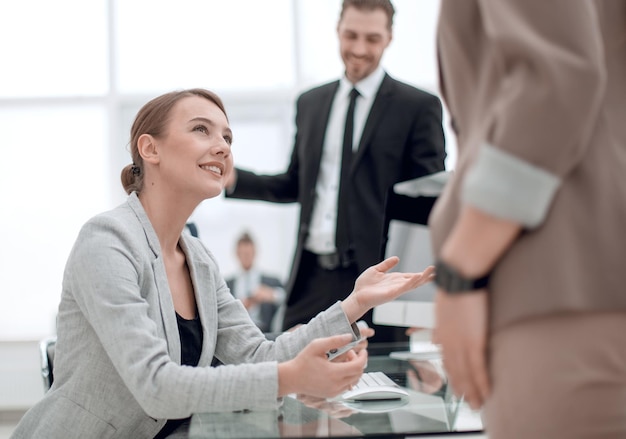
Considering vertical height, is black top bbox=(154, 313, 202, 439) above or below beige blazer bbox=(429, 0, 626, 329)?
below

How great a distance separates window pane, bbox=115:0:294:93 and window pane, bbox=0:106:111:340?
75 centimetres

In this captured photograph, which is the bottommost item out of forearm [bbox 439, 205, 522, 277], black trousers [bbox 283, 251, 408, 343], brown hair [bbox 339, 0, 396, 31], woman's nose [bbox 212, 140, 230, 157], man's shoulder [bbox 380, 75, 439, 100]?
black trousers [bbox 283, 251, 408, 343]

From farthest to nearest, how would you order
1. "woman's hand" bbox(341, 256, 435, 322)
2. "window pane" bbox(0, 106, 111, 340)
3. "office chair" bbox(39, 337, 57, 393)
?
1. "window pane" bbox(0, 106, 111, 340)
2. "office chair" bbox(39, 337, 57, 393)
3. "woman's hand" bbox(341, 256, 435, 322)

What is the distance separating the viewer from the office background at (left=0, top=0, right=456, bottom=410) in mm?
5410

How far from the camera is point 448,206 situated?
0.83m

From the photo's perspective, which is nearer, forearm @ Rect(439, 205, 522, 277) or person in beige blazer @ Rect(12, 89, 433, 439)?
forearm @ Rect(439, 205, 522, 277)

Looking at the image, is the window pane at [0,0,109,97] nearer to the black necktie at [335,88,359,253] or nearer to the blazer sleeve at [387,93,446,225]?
the black necktie at [335,88,359,253]

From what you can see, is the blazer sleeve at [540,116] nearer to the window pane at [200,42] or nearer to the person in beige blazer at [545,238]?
the person in beige blazer at [545,238]

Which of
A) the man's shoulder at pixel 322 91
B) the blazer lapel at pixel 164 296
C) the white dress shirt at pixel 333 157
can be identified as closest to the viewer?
the blazer lapel at pixel 164 296

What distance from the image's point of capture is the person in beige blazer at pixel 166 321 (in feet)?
4.01

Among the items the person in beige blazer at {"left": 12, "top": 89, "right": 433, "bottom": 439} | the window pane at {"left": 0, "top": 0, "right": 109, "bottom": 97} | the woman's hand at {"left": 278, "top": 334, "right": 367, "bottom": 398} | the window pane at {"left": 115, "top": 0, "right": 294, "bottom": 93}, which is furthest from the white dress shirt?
the window pane at {"left": 0, "top": 0, "right": 109, "bottom": 97}

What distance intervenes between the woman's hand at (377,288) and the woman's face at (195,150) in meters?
0.42

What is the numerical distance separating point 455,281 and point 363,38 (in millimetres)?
2162

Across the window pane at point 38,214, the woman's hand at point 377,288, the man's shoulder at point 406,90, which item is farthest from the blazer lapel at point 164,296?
the window pane at point 38,214
